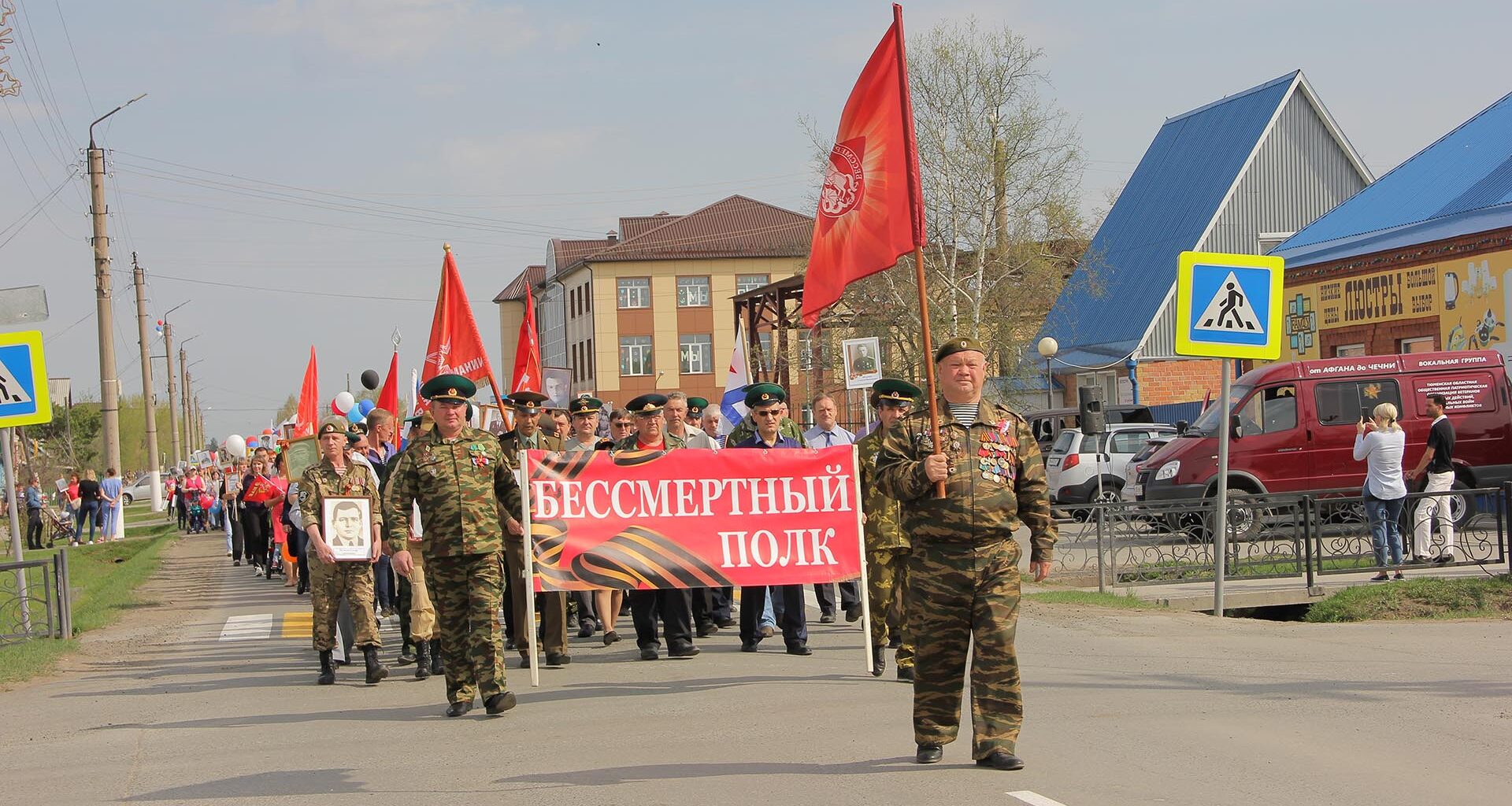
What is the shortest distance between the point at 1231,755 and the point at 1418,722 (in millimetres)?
1463

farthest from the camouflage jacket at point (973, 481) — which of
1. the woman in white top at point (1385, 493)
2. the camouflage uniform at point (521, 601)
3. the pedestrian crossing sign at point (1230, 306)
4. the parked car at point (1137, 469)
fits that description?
the parked car at point (1137, 469)

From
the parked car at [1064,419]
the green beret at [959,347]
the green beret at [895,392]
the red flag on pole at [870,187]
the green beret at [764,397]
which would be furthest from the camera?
the parked car at [1064,419]

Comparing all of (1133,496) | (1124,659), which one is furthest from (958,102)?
(1124,659)

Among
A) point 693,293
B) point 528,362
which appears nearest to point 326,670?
point 528,362

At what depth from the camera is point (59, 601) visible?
47.6 ft

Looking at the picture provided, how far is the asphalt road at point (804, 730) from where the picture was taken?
6609 millimetres

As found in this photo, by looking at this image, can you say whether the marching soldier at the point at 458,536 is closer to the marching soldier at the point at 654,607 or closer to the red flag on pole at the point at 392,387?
the marching soldier at the point at 654,607

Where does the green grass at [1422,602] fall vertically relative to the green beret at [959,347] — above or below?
below

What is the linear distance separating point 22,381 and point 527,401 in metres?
5.68

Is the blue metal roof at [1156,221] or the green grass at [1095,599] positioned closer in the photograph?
the green grass at [1095,599]

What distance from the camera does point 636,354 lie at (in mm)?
81750

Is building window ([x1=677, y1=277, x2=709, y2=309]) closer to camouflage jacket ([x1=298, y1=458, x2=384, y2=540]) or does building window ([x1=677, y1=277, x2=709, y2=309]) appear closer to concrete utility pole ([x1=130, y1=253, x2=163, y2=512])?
concrete utility pole ([x1=130, y1=253, x2=163, y2=512])

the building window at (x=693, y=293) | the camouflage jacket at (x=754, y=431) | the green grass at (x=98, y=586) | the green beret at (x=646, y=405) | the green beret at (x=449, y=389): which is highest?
the building window at (x=693, y=293)

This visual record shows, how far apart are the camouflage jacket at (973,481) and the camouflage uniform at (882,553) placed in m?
3.15
